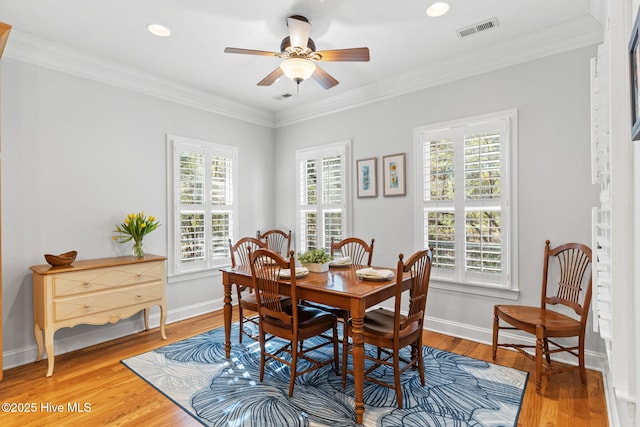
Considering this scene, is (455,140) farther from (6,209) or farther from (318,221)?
(6,209)

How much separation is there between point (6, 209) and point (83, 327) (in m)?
1.32

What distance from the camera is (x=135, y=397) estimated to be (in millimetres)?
2516

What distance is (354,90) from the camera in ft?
14.4

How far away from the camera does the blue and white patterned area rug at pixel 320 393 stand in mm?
2234

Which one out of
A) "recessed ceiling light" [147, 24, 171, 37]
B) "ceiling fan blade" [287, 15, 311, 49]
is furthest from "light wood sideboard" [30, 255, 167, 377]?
"ceiling fan blade" [287, 15, 311, 49]

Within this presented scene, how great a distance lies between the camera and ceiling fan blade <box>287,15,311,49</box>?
103 inches

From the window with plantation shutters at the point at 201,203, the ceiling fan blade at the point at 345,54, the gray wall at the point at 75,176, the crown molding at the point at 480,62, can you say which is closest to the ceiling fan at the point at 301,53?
the ceiling fan blade at the point at 345,54

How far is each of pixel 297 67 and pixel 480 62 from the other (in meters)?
1.97

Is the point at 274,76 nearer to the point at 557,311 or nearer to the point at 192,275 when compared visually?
the point at 192,275

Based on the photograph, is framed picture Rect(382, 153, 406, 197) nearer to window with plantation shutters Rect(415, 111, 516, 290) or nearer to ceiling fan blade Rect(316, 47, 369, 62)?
window with plantation shutters Rect(415, 111, 516, 290)

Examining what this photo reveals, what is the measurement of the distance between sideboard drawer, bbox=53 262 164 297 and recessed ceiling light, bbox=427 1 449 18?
11.3 ft

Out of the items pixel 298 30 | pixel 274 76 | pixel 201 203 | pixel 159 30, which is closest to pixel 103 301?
pixel 201 203

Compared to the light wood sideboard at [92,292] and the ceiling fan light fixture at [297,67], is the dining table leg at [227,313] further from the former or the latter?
the ceiling fan light fixture at [297,67]

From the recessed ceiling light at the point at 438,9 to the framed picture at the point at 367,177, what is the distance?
5.84 feet
